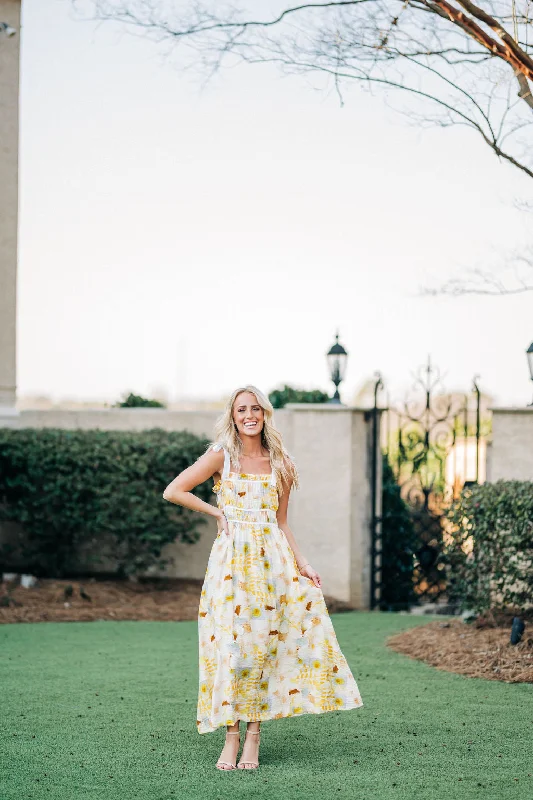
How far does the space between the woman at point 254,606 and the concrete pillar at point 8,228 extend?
786 centimetres

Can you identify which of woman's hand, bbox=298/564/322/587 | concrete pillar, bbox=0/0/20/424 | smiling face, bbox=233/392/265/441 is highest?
concrete pillar, bbox=0/0/20/424

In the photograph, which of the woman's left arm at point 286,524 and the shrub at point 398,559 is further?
the shrub at point 398,559

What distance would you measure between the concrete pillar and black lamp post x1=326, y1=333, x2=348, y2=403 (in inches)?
157

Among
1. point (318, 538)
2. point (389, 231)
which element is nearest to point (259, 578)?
point (318, 538)

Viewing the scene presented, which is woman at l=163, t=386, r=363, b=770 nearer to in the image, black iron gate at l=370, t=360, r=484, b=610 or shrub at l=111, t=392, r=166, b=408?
black iron gate at l=370, t=360, r=484, b=610

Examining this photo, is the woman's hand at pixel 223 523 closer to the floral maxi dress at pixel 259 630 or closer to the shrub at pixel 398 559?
the floral maxi dress at pixel 259 630

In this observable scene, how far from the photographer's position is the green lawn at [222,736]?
175 inches

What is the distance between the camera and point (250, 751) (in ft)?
15.6

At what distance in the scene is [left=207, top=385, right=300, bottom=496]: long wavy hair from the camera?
16.5 feet

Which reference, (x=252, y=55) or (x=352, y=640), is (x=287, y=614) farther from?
(x=252, y=55)

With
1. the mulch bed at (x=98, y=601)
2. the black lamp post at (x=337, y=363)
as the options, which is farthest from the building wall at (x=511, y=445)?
the mulch bed at (x=98, y=601)

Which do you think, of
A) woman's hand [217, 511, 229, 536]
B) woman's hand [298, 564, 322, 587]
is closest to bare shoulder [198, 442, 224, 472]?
woman's hand [217, 511, 229, 536]

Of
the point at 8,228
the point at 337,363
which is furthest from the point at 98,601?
the point at 8,228

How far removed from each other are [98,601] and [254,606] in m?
5.90
